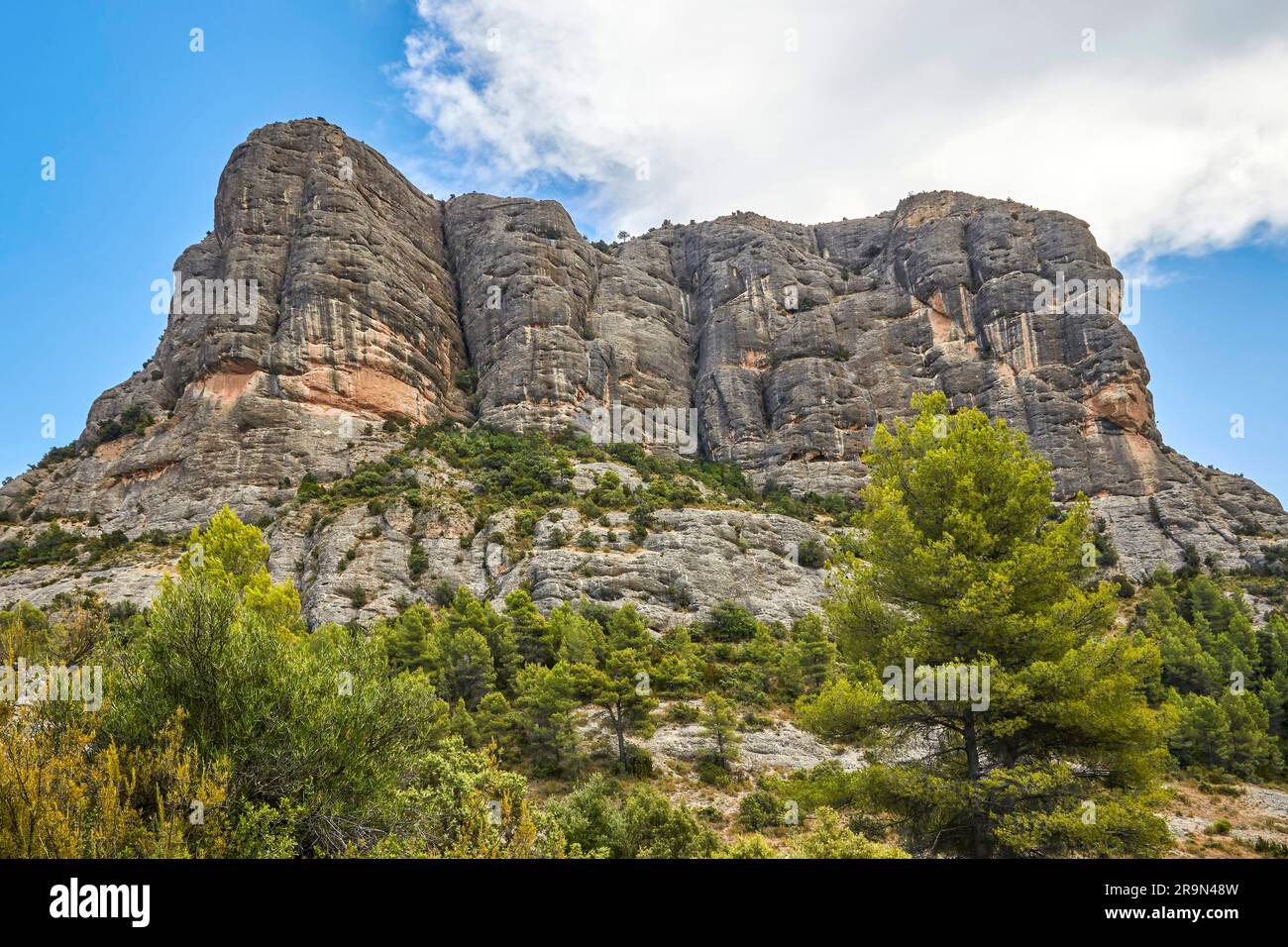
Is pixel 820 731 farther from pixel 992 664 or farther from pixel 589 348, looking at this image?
pixel 589 348

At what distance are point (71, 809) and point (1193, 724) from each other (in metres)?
40.1

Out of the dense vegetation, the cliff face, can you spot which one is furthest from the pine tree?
the cliff face

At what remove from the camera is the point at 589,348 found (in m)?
72.7

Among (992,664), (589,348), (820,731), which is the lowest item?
(820,731)

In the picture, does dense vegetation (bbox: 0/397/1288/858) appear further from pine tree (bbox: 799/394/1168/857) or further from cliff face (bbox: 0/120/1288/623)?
cliff face (bbox: 0/120/1288/623)

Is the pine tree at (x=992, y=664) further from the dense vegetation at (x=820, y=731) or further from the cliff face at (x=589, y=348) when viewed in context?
the cliff face at (x=589, y=348)

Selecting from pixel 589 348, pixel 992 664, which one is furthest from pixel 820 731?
pixel 589 348

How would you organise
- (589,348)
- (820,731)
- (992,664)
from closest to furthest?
1. (992,664)
2. (820,731)
3. (589,348)

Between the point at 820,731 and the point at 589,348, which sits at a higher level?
the point at 589,348

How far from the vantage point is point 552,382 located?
6775 centimetres

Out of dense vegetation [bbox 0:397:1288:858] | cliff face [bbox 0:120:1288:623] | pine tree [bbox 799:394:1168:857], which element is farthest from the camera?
cliff face [bbox 0:120:1288:623]

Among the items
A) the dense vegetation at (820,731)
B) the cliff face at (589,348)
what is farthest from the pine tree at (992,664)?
the cliff face at (589,348)

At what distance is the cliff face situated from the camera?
55.2m
